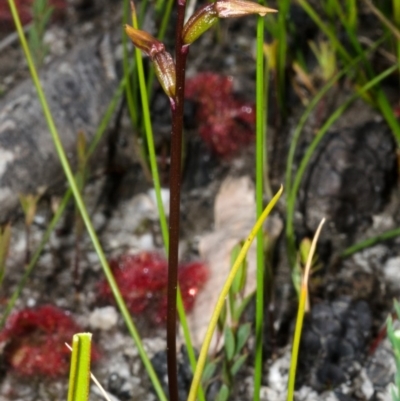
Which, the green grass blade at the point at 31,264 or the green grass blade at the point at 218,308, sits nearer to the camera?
the green grass blade at the point at 218,308

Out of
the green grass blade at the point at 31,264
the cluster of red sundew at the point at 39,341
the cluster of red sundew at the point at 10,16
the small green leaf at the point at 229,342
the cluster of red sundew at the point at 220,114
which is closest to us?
the small green leaf at the point at 229,342

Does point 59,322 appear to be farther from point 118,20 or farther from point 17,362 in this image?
point 118,20

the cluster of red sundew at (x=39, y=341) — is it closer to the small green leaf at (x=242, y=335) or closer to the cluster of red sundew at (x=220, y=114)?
the small green leaf at (x=242, y=335)

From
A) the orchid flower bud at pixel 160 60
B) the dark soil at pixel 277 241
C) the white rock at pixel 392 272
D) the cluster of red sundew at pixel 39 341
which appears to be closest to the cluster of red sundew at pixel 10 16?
the dark soil at pixel 277 241

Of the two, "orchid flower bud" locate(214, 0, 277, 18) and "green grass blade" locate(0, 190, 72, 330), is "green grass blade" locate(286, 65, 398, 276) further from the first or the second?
"orchid flower bud" locate(214, 0, 277, 18)

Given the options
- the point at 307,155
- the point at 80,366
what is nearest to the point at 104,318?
the point at 307,155
